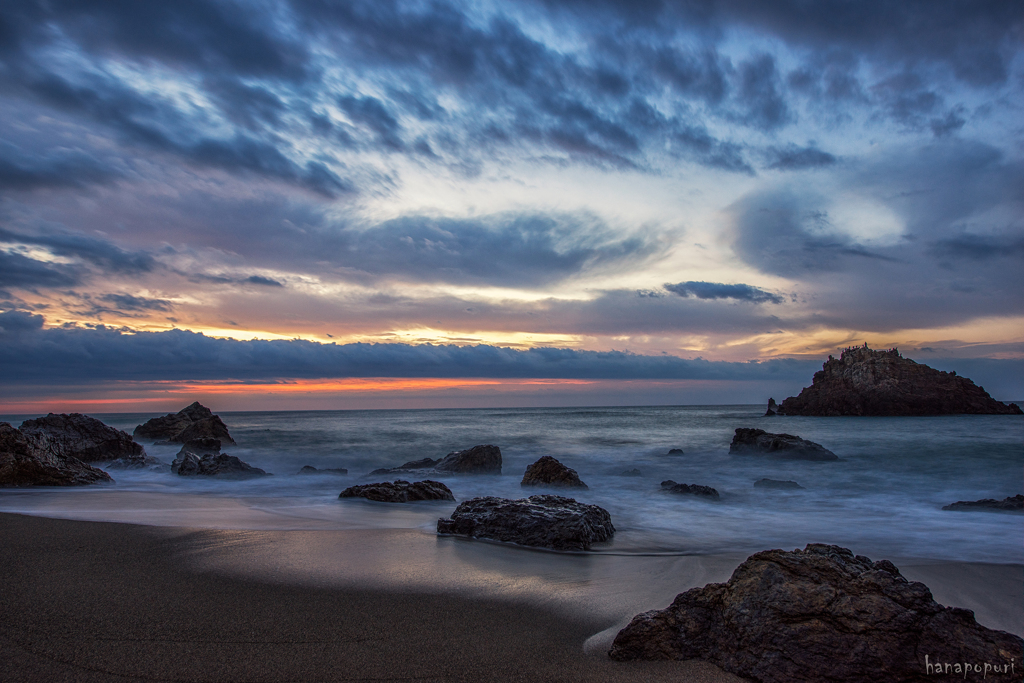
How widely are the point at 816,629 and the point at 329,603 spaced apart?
2.84m

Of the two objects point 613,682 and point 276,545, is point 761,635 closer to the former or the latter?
point 613,682

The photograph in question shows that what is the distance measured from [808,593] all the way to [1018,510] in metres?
7.72

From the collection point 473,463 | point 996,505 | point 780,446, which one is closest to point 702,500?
point 996,505

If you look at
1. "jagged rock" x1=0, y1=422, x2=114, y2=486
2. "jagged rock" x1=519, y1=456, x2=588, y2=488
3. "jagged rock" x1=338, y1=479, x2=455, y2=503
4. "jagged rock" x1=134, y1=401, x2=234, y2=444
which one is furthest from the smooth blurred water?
"jagged rock" x1=134, y1=401, x2=234, y2=444

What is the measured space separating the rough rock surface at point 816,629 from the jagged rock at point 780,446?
14125 millimetres

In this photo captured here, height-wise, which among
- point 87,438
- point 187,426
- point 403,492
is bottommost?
point 187,426

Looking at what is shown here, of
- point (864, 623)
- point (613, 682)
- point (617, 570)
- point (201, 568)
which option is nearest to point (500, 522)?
point (617, 570)

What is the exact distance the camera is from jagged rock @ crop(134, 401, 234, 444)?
20453 millimetres

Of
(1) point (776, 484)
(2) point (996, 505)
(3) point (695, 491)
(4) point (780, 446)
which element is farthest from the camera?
(4) point (780, 446)

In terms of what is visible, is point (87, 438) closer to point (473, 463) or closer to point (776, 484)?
point (473, 463)

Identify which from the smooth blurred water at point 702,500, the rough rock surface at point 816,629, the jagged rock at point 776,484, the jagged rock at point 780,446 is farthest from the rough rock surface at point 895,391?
the rough rock surface at point 816,629

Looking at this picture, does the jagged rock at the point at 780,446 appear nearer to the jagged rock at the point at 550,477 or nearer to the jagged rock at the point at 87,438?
the jagged rock at the point at 550,477

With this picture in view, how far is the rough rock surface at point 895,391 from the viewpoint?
134ft

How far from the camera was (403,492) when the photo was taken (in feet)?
26.3
